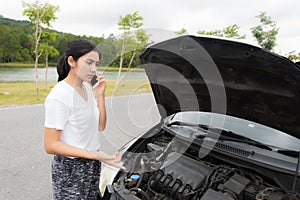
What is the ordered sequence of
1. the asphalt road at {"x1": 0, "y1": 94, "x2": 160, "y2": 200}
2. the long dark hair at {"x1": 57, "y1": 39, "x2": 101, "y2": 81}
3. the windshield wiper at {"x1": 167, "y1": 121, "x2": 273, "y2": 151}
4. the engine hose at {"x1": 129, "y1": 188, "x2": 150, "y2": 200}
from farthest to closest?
1. the asphalt road at {"x1": 0, "y1": 94, "x2": 160, "y2": 200}
2. the windshield wiper at {"x1": 167, "y1": 121, "x2": 273, "y2": 151}
3. the engine hose at {"x1": 129, "y1": 188, "x2": 150, "y2": 200}
4. the long dark hair at {"x1": 57, "y1": 39, "x2": 101, "y2": 81}

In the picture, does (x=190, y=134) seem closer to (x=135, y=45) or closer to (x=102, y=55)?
(x=135, y=45)

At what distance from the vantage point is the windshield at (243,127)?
1.44m

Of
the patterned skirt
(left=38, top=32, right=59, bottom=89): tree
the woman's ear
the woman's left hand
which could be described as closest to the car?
the patterned skirt

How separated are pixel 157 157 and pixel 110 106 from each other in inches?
25.1

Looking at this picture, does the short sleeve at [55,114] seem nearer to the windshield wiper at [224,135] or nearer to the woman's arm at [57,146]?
the woman's arm at [57,146]

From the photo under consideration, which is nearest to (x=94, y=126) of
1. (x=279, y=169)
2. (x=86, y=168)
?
(x=86, y=168)

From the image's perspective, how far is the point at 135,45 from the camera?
168 cm

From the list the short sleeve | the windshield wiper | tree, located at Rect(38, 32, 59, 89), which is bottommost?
the windshield wiper

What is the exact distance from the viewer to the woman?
123 centimetres

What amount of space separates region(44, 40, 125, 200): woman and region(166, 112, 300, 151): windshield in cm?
88

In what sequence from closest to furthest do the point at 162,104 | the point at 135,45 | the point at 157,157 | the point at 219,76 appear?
the point at 219,76
the point at 135,45
the point at 157,157
the point at 162,104

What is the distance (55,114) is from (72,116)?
0.10m

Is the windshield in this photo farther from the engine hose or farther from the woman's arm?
the woman's arm

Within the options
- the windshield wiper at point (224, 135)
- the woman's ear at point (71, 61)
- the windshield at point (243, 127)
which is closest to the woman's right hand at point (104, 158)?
the woman's ear at point (71, 61)
